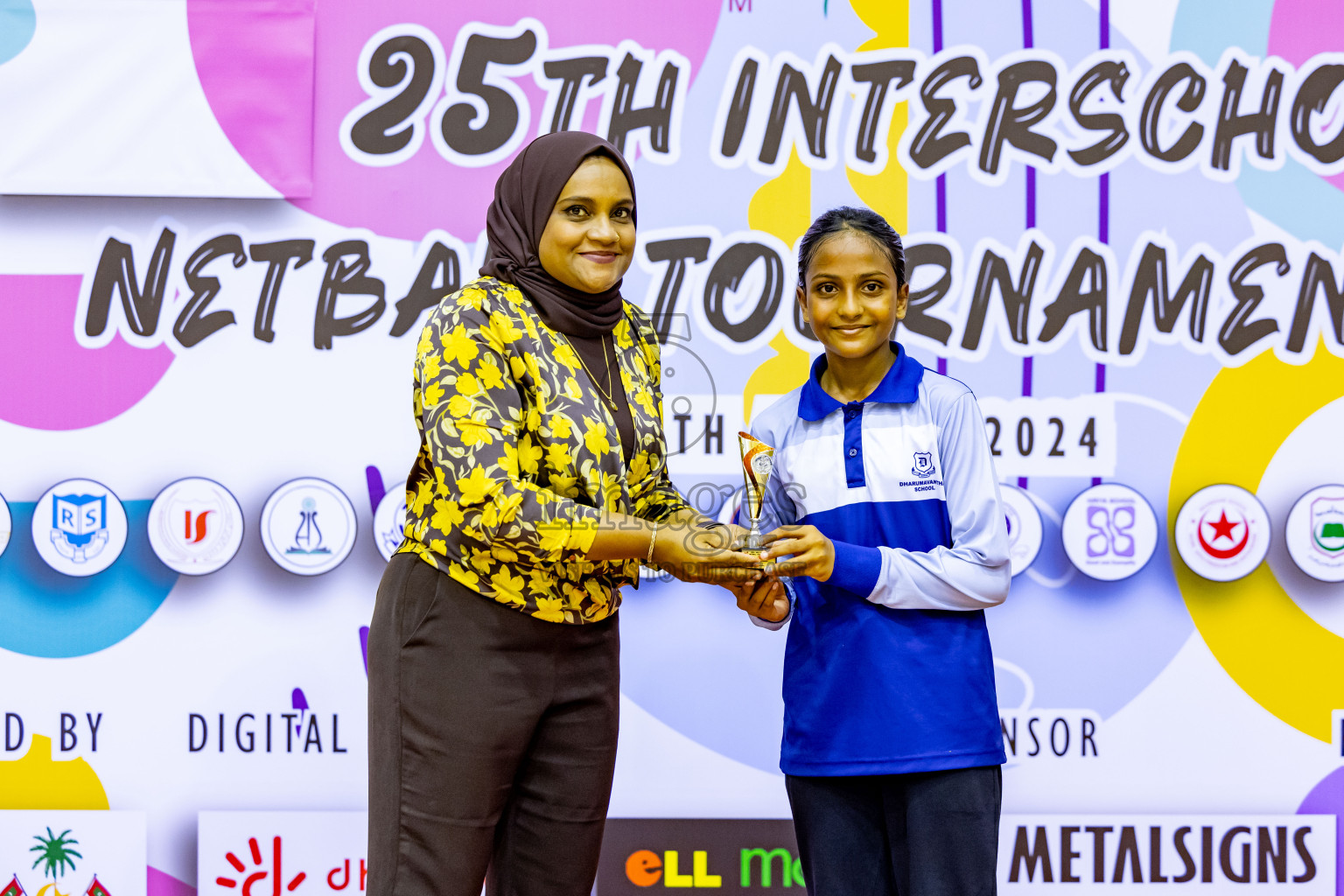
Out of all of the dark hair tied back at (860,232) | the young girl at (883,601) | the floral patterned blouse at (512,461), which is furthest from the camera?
the dark hair tied back at (860,232)

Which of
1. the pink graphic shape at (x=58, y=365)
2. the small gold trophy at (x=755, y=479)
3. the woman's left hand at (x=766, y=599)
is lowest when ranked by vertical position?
the woman's left hand at (x=766, y=599)

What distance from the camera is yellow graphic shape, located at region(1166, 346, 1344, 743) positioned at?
272cm

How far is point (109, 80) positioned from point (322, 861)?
6.56 ft

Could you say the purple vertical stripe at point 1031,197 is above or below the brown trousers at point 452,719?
above

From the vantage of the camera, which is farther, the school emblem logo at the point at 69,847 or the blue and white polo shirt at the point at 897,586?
the school emblem logo at the point at 69,847

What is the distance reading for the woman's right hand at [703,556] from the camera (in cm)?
164

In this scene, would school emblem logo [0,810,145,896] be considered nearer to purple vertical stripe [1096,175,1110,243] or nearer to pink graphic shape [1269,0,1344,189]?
purple vertical stripe [1096,175,1110,243]

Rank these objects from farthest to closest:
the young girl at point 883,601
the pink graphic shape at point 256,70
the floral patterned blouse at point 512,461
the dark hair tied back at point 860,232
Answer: the pink graphic shape at point 256,70 < the dark hair tied back at point 860,232 < the young girl at point 883,601 < the floral patterned blouse at point 512,461

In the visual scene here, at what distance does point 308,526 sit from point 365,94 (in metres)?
1.09

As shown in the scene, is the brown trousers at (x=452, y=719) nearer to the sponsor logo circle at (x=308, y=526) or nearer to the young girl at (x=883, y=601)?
the young girl at (x=883, y=601)

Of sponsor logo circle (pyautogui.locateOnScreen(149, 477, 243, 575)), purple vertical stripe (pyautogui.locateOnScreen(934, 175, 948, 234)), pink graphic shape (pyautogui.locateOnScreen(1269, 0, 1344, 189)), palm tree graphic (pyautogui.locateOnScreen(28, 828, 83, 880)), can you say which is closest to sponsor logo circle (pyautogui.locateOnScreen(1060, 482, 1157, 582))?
purple vertical stripe (pyautogui.locateOnScreen(934, 175, 948, 234))

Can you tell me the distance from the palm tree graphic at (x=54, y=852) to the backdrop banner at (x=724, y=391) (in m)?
0.01

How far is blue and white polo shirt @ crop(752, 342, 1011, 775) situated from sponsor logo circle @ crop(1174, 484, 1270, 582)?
1186 mm

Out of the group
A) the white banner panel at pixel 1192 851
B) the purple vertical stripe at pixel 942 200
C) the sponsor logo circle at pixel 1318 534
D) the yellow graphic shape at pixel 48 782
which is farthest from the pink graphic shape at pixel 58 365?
the sponsor logo circle at pixel 1318 534
